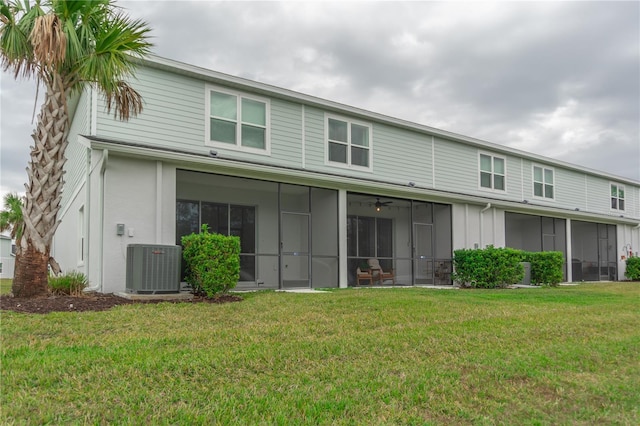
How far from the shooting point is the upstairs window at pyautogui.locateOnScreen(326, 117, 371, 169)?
13.8 meters

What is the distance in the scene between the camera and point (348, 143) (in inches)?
554

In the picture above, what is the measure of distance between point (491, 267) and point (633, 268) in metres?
11.9

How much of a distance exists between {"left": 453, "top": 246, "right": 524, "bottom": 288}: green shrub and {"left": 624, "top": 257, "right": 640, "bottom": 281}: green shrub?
418 inches

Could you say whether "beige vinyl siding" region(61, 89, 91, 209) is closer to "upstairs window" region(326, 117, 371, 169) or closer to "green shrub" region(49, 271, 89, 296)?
"green shrub" region(49, 271, 89, 296)

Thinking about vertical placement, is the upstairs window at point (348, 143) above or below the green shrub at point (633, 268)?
above

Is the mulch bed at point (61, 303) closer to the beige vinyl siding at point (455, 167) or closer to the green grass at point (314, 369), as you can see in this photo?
the green grass at point (314, 369)

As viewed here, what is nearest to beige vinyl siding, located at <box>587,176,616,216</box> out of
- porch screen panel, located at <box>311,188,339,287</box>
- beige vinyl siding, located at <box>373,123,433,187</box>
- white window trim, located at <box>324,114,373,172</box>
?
beige vinyl siding, located at <box>373,123,433,187</box>

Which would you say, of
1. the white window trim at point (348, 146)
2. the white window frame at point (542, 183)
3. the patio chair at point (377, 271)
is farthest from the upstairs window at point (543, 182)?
the white window trim at point (348, 146)

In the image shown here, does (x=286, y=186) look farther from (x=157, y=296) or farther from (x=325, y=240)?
(x=157, y=296)

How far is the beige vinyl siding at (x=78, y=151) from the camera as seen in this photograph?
Result: 37.3ft

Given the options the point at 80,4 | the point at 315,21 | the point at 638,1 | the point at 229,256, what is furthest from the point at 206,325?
the point at 638,1

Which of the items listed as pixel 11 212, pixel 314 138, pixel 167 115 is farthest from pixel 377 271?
pixel 11 212

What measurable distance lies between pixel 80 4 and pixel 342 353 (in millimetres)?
6677

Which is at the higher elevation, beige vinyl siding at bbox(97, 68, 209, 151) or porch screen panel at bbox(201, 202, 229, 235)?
beige vinyl siding at bbox(97, 68, 209, 151)
